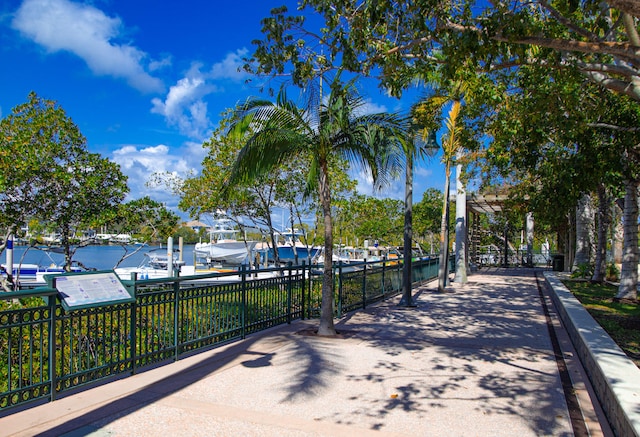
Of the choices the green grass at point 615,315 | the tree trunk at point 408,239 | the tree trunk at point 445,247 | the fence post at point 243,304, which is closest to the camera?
the green grass at point 615,315

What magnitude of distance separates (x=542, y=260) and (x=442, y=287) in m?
44.6

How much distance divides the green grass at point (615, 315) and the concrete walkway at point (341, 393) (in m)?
0.81

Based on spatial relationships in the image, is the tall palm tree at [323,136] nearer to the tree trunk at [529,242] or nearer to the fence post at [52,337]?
the fence post at [52,337]

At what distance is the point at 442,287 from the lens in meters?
17.8

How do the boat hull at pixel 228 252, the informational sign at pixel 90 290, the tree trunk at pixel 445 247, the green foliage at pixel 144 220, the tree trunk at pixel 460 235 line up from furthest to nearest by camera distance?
the boat hull at pixel 228 252, the tree trunk at pixel 460 235, the tree trunk at pixel 445 247, the green foliage at pixel 144 220, the informational sign at pixel 90 290

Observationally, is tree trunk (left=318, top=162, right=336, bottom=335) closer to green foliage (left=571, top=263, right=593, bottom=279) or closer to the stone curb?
the stone curb

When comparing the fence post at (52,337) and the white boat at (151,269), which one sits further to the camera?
the white boat at (151,269)

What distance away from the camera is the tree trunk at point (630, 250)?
1258 centimetres

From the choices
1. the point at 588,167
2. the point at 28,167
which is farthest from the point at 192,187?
the point at 588,167

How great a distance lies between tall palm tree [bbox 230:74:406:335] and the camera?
9023mm

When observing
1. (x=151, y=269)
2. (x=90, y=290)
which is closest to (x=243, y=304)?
(x=90, y=290)

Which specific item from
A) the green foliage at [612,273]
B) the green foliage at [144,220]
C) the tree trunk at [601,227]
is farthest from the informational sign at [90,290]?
the green foliage at [612,273]

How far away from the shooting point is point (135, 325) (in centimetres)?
611

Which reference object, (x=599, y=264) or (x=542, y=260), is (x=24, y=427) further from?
(x=542, y=260)
